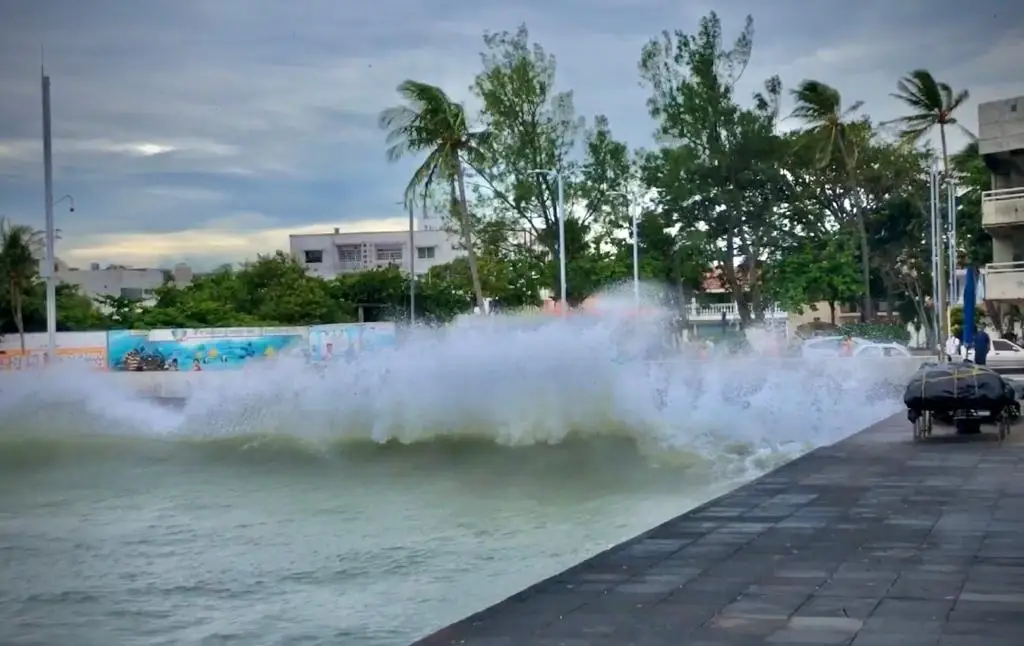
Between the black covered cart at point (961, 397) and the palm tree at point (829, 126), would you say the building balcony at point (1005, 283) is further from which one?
the black covered cart at point (961, 397)

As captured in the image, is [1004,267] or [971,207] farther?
[971,207]

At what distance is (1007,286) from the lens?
4591 cm

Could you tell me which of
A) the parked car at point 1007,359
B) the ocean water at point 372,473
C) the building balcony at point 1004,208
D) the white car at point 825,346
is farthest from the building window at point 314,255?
the parked car at point 1007,359

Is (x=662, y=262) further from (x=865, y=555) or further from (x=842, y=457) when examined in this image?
(x=865, y=555)

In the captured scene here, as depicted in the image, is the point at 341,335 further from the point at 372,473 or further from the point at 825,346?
the point at 372,473

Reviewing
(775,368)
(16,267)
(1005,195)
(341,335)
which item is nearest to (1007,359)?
(1005,195)

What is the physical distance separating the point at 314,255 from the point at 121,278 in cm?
1408

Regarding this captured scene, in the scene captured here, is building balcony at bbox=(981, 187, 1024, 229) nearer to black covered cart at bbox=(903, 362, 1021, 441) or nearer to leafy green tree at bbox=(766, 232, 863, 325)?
leafy green tree at bbox=(766, 232, 863, 325)

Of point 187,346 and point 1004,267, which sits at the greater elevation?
point 1004,267

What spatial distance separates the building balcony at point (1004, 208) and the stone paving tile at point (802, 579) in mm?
34431

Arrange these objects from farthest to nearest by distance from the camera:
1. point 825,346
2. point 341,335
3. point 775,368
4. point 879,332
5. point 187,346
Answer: point 879,332
point 341,335
point 187,346
point 825,346
point 775,368

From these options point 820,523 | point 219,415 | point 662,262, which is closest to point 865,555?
point 820,523

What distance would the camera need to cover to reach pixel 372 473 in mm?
20375

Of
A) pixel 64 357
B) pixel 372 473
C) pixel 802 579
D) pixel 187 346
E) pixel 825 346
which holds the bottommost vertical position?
pixel 372 473
